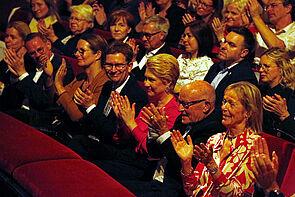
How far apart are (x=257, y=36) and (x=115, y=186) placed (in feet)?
3.58

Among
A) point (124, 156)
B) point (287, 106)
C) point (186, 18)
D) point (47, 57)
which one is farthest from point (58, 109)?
point (287, 106)

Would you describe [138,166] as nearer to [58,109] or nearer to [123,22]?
[58,109]

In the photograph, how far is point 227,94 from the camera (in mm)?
1053

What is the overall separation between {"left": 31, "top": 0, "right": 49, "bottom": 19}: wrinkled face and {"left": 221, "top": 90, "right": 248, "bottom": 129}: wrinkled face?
184cm

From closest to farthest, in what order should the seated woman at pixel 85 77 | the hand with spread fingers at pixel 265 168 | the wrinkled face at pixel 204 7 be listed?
the hand with spread fingers at pixel 265 168, the seated woman at pixel 85 77, the wrinkled face at pixel 204 7

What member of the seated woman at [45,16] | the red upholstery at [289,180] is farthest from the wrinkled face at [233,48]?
the seated woman at [45,16]

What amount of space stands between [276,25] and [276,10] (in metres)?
0.06

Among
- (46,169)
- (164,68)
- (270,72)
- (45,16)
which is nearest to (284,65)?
(270,72)

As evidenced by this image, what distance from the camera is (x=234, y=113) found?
102cm

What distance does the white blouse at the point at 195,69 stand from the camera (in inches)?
70.1

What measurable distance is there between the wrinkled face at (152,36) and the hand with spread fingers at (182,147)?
0.95 metres

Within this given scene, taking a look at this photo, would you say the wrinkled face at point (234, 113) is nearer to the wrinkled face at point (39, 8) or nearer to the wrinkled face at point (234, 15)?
the wrinkled face at point (234, 15)

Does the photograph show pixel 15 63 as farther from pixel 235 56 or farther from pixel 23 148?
pixel 235 56

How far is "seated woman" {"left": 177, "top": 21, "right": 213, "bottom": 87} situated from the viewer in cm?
178
